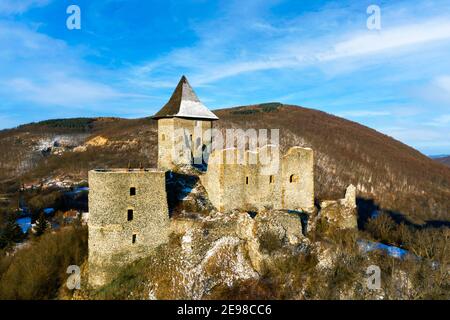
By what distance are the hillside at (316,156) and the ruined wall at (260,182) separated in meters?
49.2

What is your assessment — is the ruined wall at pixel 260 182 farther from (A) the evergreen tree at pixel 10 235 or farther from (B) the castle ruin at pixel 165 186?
(A) the evergreen tree at pixel 10 235

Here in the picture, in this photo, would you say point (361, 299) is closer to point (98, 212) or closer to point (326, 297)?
point (326, 297)

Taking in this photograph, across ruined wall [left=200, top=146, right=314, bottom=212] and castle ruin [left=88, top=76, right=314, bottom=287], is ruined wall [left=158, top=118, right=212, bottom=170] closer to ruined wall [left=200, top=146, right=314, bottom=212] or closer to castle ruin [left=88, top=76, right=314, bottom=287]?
castle ruin [left=88, top=76, right=314, bottom=287]

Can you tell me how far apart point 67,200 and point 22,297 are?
149 ft

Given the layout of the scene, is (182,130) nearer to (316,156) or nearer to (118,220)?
(118,220)

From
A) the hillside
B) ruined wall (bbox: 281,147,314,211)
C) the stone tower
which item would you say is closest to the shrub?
the stone tower

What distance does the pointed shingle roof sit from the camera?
86.4ft

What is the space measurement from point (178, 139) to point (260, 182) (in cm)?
725

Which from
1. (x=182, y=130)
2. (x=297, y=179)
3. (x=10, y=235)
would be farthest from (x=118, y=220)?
(x=10, y=235)

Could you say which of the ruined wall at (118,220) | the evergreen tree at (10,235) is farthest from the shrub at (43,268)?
the evergreen tree at (10,235)

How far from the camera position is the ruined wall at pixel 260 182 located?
2177 centimetres

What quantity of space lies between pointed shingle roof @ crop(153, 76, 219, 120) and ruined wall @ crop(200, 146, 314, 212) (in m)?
5.31

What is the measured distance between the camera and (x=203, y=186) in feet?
77.9
